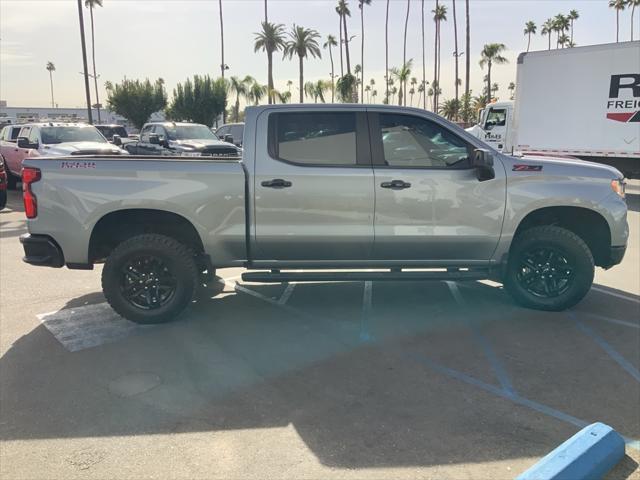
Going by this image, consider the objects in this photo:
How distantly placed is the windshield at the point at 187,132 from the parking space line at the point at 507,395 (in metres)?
14.2

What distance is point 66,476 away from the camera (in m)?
2.79

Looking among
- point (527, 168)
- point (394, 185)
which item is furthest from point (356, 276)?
point (527, 168)

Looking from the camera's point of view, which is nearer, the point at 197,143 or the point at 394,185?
the point at 394,185

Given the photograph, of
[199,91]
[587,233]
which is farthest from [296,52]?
[587,233]

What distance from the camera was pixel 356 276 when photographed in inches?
193

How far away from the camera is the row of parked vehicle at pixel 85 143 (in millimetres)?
12742

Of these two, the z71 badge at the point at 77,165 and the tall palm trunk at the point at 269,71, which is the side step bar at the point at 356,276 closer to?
the z71 badge at the point at 77,165

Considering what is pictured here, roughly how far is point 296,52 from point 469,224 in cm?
5292

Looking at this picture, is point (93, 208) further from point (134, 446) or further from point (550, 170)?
point (550, 170)

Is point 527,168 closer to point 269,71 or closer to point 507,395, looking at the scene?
point 507,395

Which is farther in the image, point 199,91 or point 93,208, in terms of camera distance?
point 199,91

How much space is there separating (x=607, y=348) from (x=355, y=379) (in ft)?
7.46

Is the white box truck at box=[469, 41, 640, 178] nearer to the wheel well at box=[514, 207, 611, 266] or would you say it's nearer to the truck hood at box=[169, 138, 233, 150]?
the wheel well at box=[514, 207, 611, 266]

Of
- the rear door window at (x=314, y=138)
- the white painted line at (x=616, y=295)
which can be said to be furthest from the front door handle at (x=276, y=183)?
the white painted line at (x=616, y=295)
